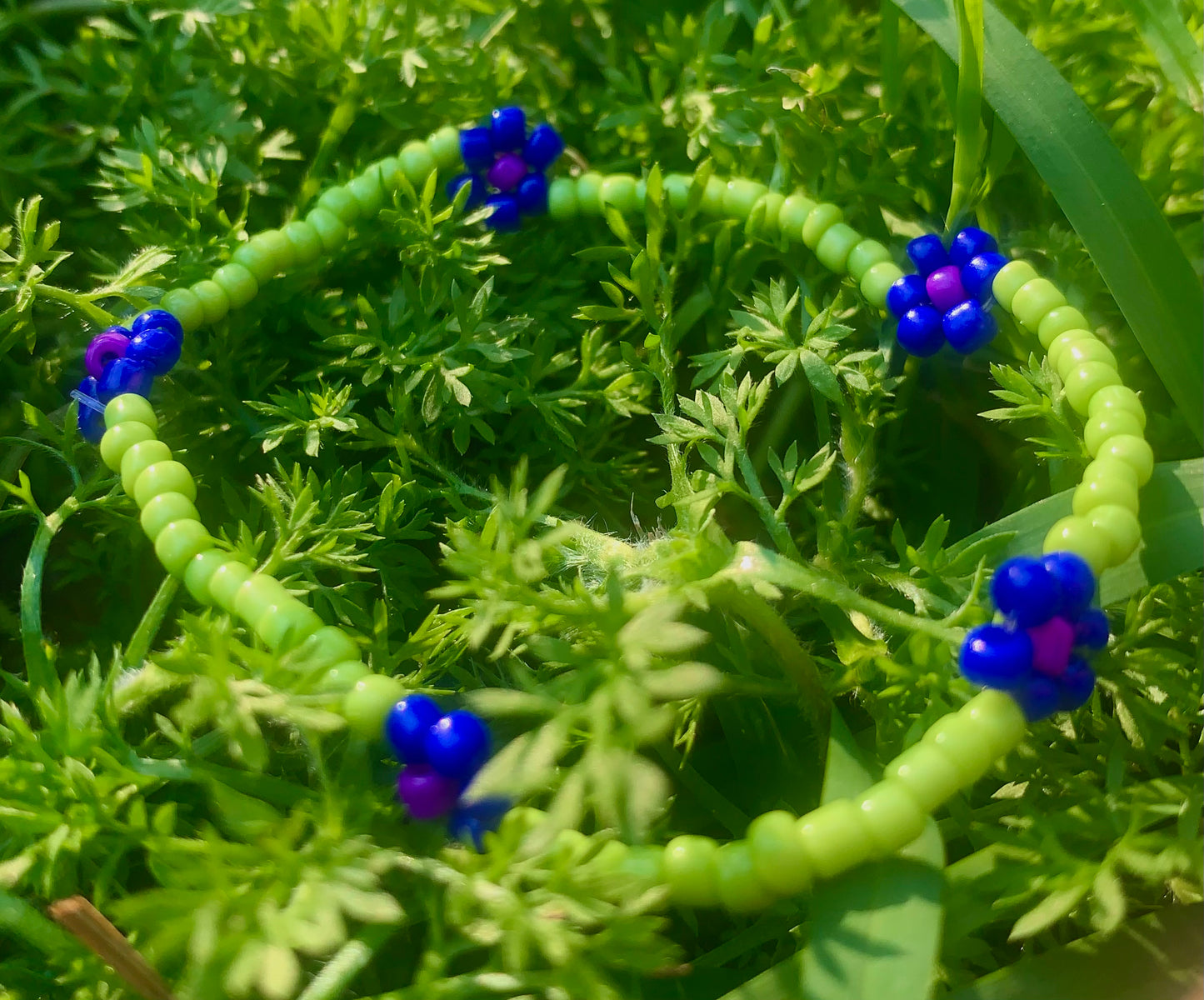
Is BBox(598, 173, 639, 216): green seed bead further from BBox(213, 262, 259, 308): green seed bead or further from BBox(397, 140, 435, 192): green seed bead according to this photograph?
BBox(213, 262, 259, 308): green seed bead

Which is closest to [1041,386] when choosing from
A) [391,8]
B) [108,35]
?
[391,8]

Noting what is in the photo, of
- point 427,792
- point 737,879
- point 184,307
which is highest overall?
point 184,307

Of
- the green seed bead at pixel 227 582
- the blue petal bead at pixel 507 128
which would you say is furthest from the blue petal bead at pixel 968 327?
the green seed bead at pixel 227 582

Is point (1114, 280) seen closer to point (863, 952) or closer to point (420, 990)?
point (863, 952)

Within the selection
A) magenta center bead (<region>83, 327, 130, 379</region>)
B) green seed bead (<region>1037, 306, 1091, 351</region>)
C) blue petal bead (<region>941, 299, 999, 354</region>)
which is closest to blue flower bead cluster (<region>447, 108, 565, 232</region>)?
magenta center bead (<region>83, 327, 130, 379</region>)

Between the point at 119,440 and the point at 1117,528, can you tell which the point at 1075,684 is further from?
the point at 119,440

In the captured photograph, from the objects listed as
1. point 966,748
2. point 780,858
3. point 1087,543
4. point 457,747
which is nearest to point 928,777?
point 966,748

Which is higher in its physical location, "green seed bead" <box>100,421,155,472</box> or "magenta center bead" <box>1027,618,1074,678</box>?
"green seed bead" <box>100,421,155,472</box>
